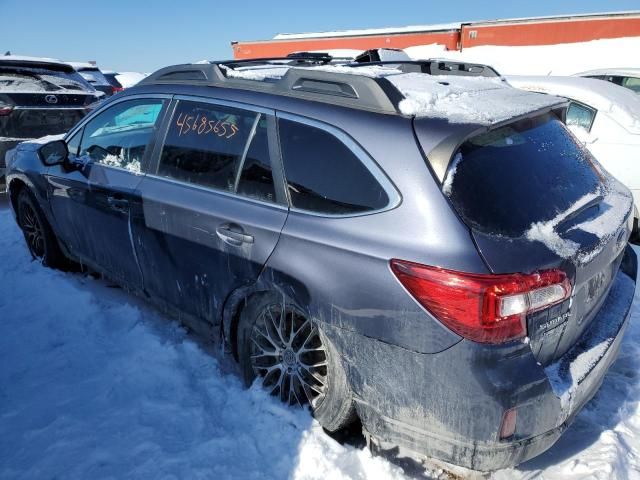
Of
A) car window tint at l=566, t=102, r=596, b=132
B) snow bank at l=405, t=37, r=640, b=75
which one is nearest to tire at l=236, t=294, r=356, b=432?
car window tint at l=566, t=102, r=596, b=132

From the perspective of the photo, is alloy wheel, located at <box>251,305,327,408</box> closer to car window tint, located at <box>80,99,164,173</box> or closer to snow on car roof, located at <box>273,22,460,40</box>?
car window tint, located at <box>80,99,164,173</box>

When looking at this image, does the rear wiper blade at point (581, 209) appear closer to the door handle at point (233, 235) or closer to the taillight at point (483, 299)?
the taillight at point (483, 299)

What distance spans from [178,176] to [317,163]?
1.03 meters

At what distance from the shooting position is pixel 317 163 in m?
2.16

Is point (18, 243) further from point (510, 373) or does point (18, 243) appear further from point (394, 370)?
point (510, 373)

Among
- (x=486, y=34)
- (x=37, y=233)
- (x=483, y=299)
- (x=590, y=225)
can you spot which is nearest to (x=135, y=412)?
(x=483, y=299)

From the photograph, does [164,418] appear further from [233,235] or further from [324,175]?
[324,175]

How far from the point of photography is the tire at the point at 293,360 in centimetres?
219

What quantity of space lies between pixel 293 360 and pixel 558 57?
2253 cm

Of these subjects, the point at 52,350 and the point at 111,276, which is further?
the point at 111,276

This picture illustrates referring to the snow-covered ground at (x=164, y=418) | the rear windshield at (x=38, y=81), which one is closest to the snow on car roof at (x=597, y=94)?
the snow-covered ground at (x=164, y=418)

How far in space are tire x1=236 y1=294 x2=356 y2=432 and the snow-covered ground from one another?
11 cm

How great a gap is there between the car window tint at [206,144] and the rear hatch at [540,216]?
40.7 inches

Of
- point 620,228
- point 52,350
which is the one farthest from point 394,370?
point 52,350
